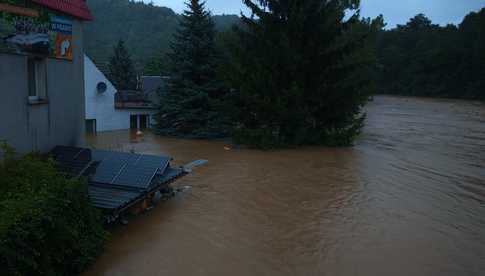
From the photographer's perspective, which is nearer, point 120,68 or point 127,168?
point 127,168

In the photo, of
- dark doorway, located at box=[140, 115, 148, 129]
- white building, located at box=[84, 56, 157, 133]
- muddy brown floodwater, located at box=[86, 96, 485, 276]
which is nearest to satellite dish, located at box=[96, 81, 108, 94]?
white building, located at box=[84, 56, 157, 133]

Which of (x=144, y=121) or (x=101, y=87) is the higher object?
(x=101, y=87)

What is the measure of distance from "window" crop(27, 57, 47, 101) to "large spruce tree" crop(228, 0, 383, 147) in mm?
12039

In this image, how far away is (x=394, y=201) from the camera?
1177 centimetres

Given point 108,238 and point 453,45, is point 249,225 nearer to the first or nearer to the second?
point 108,238

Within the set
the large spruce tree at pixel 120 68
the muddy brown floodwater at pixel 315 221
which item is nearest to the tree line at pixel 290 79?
the muddy brown floodwater at pixel 315 221

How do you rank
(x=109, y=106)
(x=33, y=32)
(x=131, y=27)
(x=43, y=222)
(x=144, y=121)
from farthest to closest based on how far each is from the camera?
(x=131, y=27) < (x=144, y=121) < (x=109, y=106) < (x=33, y=32) < (x=43, y=222)

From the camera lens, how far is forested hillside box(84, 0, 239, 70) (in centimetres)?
7536

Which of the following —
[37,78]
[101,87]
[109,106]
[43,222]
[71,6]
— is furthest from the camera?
[109,106]

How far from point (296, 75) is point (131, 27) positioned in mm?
78983

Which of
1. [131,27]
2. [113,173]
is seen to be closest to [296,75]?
[113,173]

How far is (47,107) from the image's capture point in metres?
9.59

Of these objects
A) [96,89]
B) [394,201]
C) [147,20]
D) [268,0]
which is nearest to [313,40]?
[268,0]

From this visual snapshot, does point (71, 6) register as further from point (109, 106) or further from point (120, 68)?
point (120, 68)
